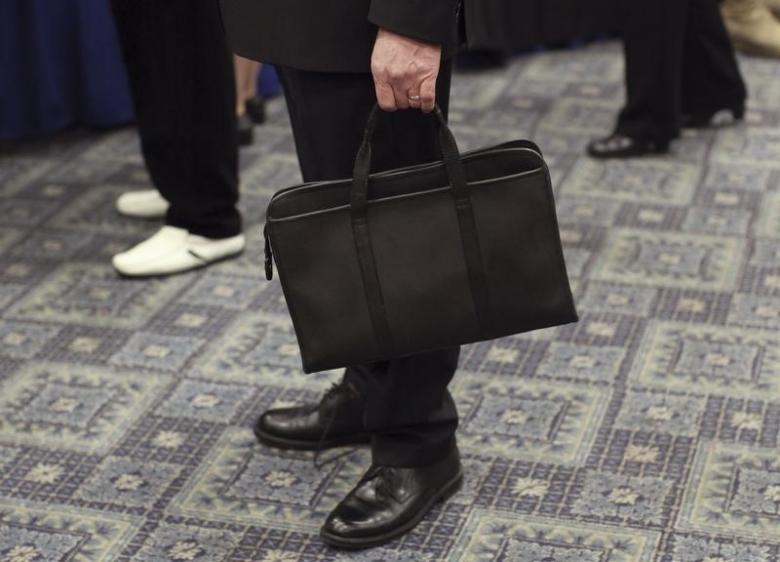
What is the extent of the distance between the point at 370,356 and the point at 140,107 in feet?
4.00

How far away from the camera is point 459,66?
4.11 m

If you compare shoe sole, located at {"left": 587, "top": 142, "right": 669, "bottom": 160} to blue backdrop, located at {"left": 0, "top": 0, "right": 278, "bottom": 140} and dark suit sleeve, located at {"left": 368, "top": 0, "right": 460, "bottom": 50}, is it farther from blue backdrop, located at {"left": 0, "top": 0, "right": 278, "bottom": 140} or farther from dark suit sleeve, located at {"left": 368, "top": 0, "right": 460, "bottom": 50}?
dark suit sleeve, located at {"left": 368, "top": 0, "right": 460, "bottom": 50}

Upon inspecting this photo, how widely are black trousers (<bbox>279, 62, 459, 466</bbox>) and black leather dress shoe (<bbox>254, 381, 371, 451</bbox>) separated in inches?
3.1

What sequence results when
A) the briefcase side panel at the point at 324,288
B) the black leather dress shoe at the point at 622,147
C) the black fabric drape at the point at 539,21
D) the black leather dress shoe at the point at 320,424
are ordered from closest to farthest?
the briefcase side panel at the point at 324,288 → the black leather dress shoe at the point at 320,424 → the black leather dress shoe at the point at 622,147 → the black fabric drape at the point at 539,21

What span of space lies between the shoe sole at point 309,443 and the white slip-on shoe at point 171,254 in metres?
0.74

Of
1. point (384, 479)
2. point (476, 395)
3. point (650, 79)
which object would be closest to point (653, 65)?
point (650, 79)

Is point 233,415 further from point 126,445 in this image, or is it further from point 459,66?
point 459,66

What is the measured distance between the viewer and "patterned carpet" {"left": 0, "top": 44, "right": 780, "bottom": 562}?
1855 mm

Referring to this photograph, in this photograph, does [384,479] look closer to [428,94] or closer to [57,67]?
[428,94]

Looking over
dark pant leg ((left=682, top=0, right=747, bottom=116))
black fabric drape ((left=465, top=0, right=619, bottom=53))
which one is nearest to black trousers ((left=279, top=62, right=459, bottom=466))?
dark pant leg ((left=682, top=0, right=747, bottom=116))

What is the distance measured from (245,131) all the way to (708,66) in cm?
120

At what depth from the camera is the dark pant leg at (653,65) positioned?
3.20 metres

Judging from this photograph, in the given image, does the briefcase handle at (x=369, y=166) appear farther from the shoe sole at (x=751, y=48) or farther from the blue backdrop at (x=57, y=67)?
the blue backdrop at (x=57, y=67)

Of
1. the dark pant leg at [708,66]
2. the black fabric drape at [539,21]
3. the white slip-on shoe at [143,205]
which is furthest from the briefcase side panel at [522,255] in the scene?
the black fabric drape at [539,21]
